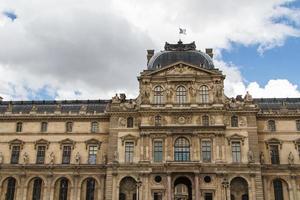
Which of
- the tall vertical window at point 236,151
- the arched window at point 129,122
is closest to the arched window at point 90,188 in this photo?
the arched window at point 129,122

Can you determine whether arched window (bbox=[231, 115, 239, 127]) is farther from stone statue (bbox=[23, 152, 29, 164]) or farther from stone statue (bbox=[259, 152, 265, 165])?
stone statue (bbox=[23, 152, 29, 164])

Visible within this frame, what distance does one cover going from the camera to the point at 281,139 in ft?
209

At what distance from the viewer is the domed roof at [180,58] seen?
6646 cm

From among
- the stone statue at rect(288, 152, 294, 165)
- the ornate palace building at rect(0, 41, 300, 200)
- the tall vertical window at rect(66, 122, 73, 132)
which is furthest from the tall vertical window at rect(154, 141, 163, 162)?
the stone statue at rect(288, 152, 294, 165)

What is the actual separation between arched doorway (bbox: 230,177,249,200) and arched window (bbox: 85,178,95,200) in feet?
69.8

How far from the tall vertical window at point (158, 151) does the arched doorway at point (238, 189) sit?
11.2 m

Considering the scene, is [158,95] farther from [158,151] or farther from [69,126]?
[69,126]

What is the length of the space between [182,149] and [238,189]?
10.0m

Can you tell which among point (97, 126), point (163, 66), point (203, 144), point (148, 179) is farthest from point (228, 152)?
point (97, 126)

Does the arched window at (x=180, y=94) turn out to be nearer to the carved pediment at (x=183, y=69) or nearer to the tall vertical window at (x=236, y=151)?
the carved pediment at (x=183, y=69)

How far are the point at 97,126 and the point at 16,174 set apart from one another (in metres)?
14.8

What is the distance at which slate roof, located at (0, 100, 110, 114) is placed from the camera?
70.4m

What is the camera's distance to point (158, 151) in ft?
203

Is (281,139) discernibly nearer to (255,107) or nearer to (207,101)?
(255,107)
